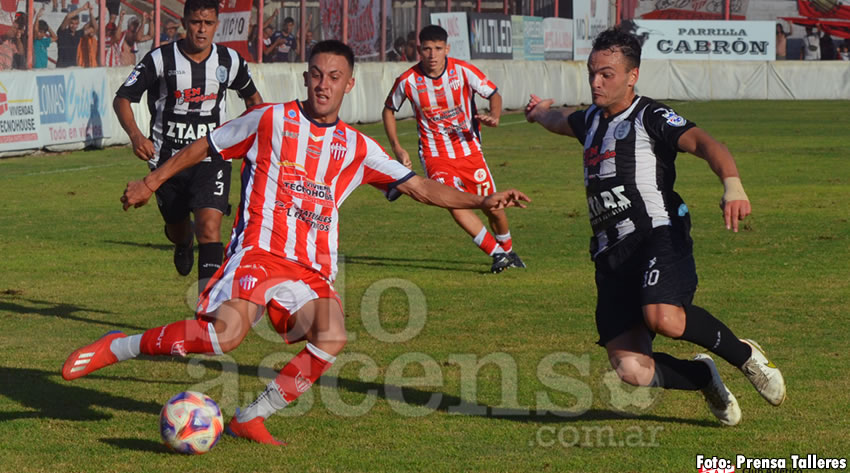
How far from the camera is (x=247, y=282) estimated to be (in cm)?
571

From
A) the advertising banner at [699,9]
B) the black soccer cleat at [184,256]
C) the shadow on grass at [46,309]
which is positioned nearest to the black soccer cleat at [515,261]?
the black soccer cleat at [184,256]

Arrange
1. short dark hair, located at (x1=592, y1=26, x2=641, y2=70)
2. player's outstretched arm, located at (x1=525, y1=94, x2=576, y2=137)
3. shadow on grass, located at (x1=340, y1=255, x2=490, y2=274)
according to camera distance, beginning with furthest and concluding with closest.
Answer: shadow on grass, located at (x1=340, y1=255, x2=490, y2=274), player's outstretched arm, located at (x1=525, y1=94, x2=576, y2=137), short dark hair, located at (x1=592, y1=26, x2=641, y2=70)

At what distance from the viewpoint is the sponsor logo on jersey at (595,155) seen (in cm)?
612

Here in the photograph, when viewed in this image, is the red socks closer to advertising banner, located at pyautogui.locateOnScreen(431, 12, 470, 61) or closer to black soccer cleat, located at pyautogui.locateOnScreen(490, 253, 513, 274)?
black soccer cleat, located at pyautogui.locateOnScreen(490, 253, 513, 274)

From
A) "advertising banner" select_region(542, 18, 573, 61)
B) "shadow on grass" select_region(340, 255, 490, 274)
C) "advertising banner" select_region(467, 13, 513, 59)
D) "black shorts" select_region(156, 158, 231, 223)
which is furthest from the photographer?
"advertising banner" select_region(542, 18, 573, 61)

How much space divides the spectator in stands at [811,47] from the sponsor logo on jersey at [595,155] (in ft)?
144

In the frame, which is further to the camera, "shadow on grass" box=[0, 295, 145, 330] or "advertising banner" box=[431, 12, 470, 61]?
"advertising banner" box=[431, 12, 470, 61]

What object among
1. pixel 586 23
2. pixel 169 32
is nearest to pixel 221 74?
pixel 169 32

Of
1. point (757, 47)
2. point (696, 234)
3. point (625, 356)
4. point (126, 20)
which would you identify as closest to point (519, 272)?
point (696, 234)

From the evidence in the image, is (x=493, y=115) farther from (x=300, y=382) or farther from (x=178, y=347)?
(x=178, y=347)

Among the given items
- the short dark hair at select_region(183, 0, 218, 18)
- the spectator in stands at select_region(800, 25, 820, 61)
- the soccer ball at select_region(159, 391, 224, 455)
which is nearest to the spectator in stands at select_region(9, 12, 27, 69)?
the short dark hair at select_region(183, 0, 218, 18)

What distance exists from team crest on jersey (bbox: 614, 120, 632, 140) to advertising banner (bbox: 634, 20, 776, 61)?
39.2 metres

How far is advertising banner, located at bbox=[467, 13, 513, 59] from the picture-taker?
36.7 metres

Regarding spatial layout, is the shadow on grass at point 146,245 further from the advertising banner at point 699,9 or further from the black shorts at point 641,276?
the advertising banner at point 699,9
